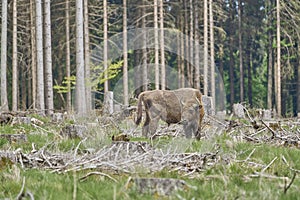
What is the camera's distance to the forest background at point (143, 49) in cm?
2586

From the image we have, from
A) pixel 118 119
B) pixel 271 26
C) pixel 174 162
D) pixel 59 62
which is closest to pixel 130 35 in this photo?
pixel 59 62

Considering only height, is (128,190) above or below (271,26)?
below

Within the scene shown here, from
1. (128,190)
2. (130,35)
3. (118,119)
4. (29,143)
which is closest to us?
(128,190)

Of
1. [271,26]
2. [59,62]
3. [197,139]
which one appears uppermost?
[271,26]

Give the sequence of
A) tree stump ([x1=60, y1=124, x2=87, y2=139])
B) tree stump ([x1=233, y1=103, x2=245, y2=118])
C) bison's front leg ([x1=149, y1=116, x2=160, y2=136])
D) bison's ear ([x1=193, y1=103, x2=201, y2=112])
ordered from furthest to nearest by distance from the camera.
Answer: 1. tree stump ([x1=233, y1=103, x2=245, y2=118])
2. bison's front leg ([x1=149, y1=116, x2=160, y2=136])
3. bison's ear ([x1=193, y1=103, x2=201, y2=112])
4. tree stump ([x1=60, y1=124, x2=87, y2=139])

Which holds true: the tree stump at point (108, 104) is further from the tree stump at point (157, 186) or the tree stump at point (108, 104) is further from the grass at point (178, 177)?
the tree stump at point (157, 186)

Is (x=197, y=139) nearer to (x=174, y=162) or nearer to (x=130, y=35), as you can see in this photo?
(x=174, y=162)

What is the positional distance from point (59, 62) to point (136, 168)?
A: 3629 cm

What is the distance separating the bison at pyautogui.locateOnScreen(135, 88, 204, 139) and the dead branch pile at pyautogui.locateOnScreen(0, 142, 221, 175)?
11.0ft

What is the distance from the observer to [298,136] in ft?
25.8

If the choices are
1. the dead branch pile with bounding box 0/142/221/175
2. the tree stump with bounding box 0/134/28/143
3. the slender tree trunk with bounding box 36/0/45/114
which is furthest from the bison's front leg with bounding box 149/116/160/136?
the slender tree trunk with bounding box 36/0/45/114

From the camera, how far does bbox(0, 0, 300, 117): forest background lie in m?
25.9

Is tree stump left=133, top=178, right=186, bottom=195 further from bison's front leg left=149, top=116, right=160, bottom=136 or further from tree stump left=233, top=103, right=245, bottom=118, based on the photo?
tree stump left=233, top=103, right=245, bottom=118

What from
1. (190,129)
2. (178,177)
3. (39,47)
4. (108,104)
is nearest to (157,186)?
(178,177)
